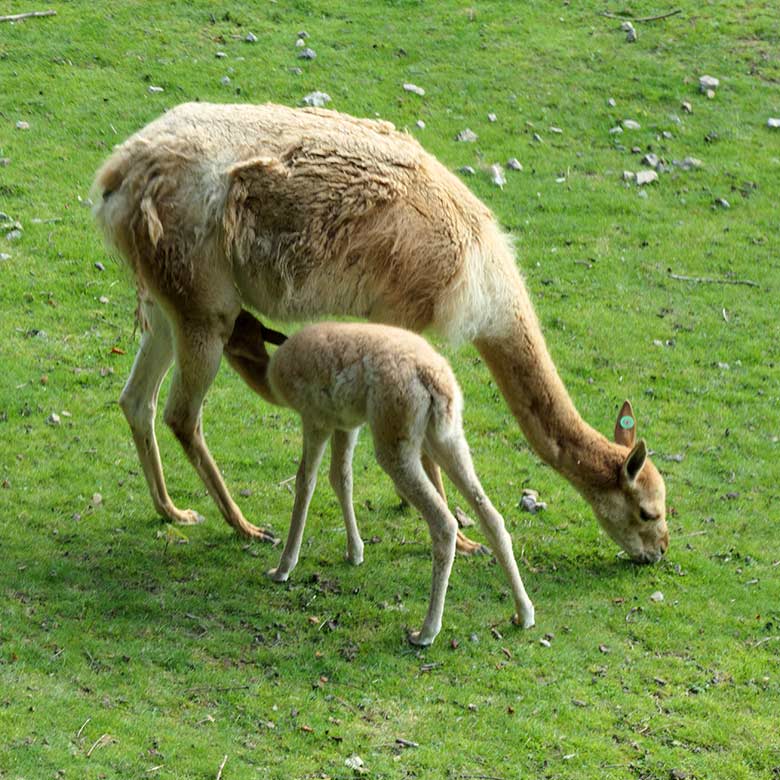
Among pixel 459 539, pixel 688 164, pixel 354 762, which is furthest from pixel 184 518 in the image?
pixel 688 164

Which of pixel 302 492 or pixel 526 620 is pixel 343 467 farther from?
pixel 526 620

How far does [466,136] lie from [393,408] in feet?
29.4

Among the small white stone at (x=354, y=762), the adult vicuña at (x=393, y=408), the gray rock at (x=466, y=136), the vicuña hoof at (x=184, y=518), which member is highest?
the adult vicuña at (x=393, y=408)

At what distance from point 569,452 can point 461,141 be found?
7.69 metres

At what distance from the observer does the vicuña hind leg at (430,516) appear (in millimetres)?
7109

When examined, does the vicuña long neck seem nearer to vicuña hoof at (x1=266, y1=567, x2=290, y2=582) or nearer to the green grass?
the green grass

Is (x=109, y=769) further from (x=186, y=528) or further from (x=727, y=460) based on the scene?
(x=727, y=460)

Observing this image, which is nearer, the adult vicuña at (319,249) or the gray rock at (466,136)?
the adult vicuña at (319,249)

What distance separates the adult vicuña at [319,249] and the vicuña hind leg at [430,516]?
1.23 m

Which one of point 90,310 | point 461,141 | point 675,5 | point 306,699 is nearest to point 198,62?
point 461,141

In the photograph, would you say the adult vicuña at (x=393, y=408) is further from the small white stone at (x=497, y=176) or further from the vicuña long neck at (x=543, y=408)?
the small white stone at (x=497, y=176)

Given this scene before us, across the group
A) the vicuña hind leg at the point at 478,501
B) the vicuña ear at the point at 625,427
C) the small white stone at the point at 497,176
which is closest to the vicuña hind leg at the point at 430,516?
the vicuña hind leg at the point at 478,501

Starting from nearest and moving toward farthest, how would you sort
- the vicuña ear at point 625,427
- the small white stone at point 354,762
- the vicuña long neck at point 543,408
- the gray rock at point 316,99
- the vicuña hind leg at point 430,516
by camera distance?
the small white stone at point 354,762, the vicuña hind leg at point 430,516, the vicuña long neck at point 543,408, the vicuña ear at point 625,427, the gray rock at point 316,99

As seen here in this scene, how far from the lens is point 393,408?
6984 mm
